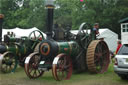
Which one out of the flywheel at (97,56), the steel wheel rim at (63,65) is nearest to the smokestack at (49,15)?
the steel wheel rim at (63,65)

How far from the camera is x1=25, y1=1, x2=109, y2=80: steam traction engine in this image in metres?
6.96

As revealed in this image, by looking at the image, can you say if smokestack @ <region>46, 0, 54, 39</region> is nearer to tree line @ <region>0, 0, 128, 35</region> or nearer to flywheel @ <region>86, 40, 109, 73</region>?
flywheel @ <region>86, 40, 109, 73</region>

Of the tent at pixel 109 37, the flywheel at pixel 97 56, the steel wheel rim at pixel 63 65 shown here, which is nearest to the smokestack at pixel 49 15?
the steel wheel rim at pixel 63 65

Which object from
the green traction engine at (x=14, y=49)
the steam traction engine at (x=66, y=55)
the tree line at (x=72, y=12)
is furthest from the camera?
the tree line at (x=72, y=12)

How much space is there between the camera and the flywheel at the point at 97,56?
797 centimetres

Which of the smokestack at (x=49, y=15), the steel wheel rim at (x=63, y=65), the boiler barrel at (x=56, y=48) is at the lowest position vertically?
the steel wheel rim at (x=63, y=65)

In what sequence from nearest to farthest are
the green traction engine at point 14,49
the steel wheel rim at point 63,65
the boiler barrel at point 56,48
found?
1. the steel wheel rim at point 63,65
2. the boiler barrel at point 56,48
3. the green traction engine at point 14,49

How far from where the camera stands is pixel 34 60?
775 cm

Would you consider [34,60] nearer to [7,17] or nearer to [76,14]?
[76,14]

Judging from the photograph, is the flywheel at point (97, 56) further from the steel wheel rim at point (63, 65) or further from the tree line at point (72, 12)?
the tree line at point (72, 12)

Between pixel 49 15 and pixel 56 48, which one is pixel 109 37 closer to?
pixel 56 48

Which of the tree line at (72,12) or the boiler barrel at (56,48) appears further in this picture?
the tree line at (72,12)

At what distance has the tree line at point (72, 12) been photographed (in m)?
26.7

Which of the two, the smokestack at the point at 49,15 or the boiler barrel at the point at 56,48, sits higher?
the smokestack at the point at 49,15
